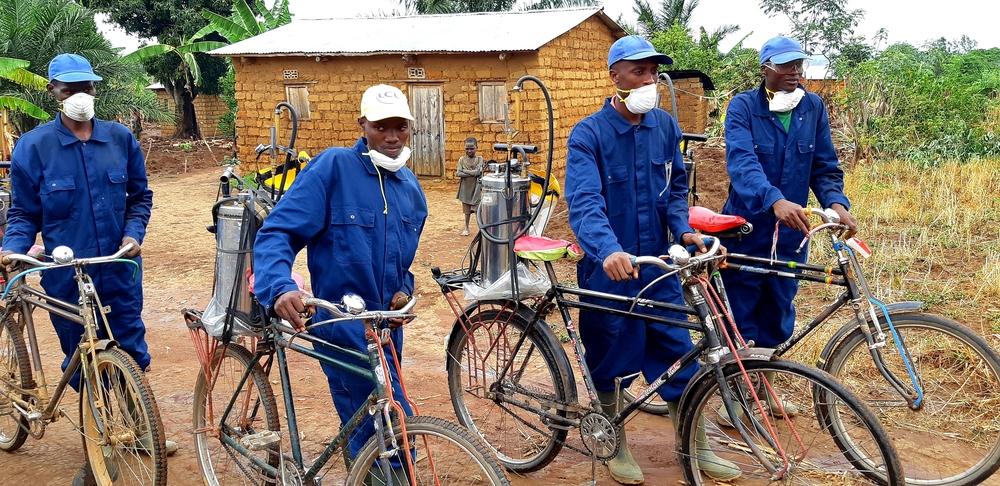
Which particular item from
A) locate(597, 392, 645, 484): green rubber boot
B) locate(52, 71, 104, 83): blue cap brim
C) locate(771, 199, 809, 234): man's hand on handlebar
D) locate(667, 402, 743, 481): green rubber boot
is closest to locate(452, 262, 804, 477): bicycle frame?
locate(597, 392, 645, 484): green rubber boot

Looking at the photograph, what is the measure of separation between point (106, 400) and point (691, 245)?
2713mm

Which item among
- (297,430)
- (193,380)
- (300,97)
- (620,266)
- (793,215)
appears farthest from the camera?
(300,97)

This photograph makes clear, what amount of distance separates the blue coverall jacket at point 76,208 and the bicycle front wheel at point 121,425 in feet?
1.97

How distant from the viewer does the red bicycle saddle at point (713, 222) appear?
4.15 metres

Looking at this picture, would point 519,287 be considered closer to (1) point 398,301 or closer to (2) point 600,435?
(2) point 600,435

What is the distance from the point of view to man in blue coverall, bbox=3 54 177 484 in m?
4.22

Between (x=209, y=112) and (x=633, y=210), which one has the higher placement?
(x=209, y=112)

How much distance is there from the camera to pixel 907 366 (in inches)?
148

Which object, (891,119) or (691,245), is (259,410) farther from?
(891,119)

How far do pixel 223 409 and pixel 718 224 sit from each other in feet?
7.97

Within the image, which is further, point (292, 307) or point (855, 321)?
point (855, 321)

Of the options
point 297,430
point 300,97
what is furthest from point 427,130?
point 297,430

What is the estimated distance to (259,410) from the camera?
11.9 feet

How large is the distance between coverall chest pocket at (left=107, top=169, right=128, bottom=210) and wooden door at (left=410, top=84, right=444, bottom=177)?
35.9ft
